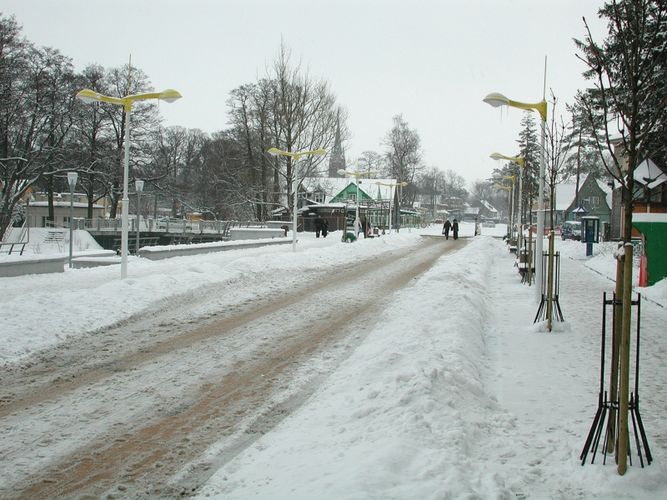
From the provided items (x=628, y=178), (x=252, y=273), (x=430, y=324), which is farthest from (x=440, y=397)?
(x=252, y=273)

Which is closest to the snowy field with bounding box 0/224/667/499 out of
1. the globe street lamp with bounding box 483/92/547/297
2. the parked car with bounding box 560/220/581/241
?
the globe street lamp with bounding box 483/92/547/297

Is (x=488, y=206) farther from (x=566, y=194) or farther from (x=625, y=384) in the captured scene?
(x=625, y=384)

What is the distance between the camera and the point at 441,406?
5363mm

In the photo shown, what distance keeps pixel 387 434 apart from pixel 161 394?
2664 millimetres

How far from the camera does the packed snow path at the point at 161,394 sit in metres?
4.38

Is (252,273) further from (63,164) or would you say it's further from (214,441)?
(63,164)

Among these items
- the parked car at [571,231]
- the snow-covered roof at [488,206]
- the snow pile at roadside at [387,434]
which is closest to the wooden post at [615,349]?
the snow pile at roadside at [387,434]

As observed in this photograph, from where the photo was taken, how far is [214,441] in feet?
16.3

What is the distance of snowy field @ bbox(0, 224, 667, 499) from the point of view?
402 cm

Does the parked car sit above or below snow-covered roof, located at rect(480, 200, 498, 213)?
below

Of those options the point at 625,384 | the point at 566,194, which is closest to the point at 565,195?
the point at 566,194

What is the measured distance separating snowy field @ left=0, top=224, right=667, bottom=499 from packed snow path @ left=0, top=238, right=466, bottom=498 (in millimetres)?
344

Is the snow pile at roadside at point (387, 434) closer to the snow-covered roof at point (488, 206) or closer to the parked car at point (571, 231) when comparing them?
the parked car at point (571, 231)

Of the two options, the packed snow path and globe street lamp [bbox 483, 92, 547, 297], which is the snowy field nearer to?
the packed snow path
